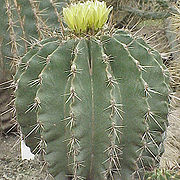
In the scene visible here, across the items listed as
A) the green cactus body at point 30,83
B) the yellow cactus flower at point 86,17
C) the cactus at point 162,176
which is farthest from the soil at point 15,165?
the yellow cactus flower at point 86,17

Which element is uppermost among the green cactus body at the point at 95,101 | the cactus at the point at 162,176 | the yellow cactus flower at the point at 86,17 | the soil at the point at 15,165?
the yellow cactus flower at the point at 86,17

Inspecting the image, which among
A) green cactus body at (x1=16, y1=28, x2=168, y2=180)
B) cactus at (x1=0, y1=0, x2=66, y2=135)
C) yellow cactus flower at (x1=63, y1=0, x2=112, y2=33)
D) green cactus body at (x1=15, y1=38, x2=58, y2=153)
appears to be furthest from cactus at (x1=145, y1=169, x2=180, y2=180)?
cactus at (x1=0, y1=0, x2=66, y2=135)

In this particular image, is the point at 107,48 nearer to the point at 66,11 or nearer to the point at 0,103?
the point at 66,11

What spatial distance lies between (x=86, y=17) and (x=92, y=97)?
11.3 inches

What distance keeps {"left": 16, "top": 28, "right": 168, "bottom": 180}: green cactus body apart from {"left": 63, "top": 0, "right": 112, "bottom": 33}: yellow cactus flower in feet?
0.18

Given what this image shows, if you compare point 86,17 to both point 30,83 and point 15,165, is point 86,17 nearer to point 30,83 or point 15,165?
point 30,83

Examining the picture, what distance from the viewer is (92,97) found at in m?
1.36

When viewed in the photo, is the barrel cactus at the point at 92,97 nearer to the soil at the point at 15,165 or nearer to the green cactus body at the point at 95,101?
the green cactus body at the point at 95,101

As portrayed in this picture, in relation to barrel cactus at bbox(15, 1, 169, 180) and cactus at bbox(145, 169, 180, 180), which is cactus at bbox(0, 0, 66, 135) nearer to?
barrel cactus at bbox(15, 1, 169, 180)

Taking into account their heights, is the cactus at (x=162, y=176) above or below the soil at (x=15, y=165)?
above

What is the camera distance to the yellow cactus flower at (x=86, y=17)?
4.58 feet

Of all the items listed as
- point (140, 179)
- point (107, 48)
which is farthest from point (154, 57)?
point (140, 179)

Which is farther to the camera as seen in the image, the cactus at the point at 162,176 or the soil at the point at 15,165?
the soil at the point at 15,165

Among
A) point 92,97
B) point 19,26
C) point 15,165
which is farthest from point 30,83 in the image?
point 15,165
